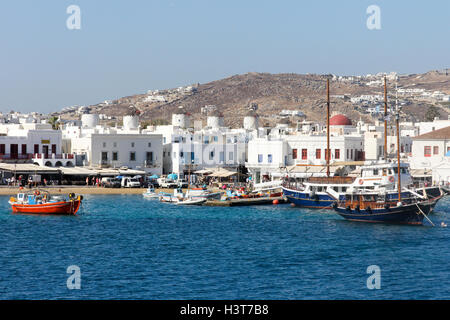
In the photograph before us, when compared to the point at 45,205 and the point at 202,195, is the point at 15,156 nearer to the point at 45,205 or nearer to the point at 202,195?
the point at 202,195

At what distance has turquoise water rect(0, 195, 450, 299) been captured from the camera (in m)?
30.2

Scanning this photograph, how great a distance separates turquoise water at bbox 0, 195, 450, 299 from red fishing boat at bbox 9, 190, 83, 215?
0.96 metres

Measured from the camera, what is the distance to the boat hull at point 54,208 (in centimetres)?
5716

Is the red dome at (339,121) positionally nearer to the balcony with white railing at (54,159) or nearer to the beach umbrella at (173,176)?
the beach umbrella at (173,176)

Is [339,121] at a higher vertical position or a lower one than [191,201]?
higher

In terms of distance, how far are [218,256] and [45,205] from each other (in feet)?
73.9

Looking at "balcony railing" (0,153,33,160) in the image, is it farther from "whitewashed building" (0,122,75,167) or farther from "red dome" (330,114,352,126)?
"red dome" (330,114,352,126)

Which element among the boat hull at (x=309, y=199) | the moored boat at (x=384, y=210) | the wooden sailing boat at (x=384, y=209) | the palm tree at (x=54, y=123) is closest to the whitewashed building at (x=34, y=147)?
the palm tree at (x=54, y=123)

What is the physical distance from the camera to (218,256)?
3853 centimetres

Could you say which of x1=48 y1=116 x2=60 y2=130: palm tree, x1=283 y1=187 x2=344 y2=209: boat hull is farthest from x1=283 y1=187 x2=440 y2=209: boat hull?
x1=48 y1=116 x2=60 y2=130: palm tree

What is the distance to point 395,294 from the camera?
29656 millimetres

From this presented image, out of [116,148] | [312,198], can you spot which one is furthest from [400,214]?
[116,148]
